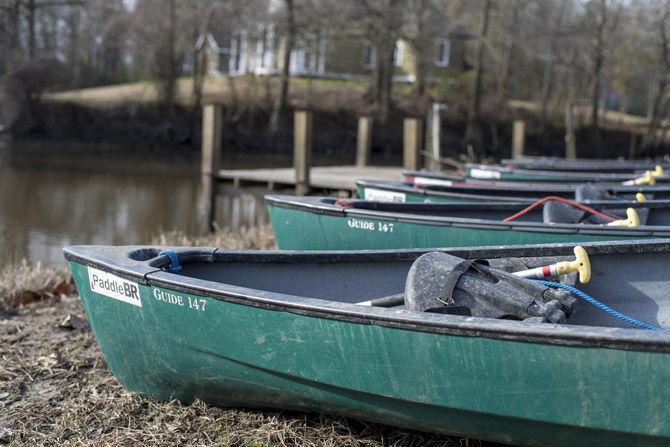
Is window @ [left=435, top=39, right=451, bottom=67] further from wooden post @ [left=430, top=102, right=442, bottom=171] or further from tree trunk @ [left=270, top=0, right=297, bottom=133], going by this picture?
wooden post @ [left=430, top=102, right=442, bottom=171]

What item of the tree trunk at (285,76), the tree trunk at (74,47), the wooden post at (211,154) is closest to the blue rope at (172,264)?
the wooden post at (211,154)

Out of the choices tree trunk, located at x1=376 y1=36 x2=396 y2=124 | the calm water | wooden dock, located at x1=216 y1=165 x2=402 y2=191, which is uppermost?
tree trunk, located at x1=376 y1=36 x2=396 y2=124

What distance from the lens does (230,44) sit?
46281 mm

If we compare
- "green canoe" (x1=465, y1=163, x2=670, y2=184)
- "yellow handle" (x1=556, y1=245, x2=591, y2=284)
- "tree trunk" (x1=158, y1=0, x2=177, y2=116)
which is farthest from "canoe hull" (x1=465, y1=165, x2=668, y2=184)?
"tree trunk" (x1=158, y1=0, x2=177, y2=116)

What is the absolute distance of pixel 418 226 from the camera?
6.66 metres

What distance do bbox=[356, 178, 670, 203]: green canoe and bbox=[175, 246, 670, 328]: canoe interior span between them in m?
3.68

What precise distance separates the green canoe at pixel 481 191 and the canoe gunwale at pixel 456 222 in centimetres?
106

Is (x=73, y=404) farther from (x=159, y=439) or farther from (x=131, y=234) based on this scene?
(x=131, y=234)

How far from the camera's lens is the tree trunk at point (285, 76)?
121 ft

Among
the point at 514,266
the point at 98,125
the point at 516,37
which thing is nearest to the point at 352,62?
the point at 516,37

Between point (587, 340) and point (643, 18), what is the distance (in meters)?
35.1

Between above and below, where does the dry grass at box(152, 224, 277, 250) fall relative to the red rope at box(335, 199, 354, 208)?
below

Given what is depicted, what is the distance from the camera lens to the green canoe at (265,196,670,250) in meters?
6.14

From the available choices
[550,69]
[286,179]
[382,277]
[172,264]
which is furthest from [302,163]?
[550,69]
